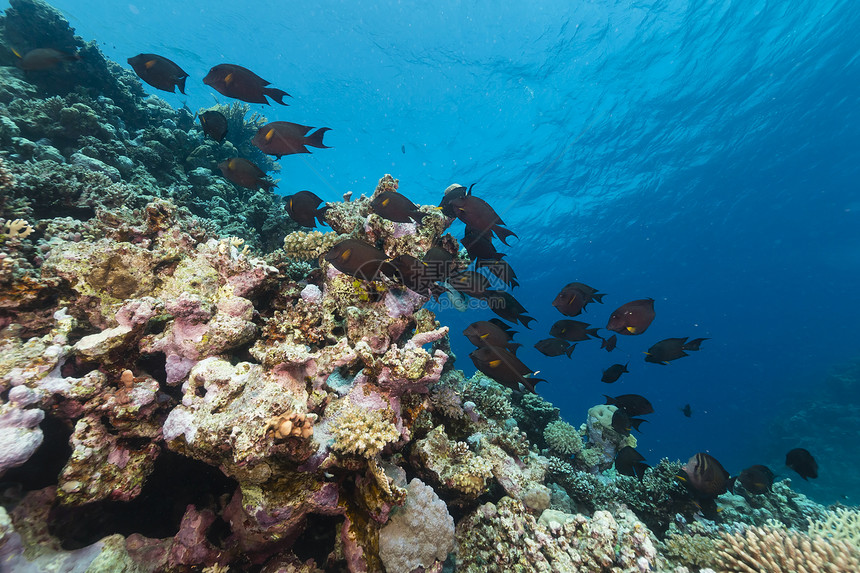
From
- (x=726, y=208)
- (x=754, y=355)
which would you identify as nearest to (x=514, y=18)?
(x=726, y=208)

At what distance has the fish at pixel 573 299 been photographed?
176 inches

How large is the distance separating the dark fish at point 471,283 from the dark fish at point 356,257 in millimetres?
1021

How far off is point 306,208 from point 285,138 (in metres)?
0.92

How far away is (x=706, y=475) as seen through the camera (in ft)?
15.7

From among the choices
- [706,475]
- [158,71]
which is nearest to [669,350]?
[706,475]

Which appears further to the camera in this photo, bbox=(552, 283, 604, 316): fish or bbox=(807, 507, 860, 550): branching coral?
bbox=(552, 283, 604, 316): fish

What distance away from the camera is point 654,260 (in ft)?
135

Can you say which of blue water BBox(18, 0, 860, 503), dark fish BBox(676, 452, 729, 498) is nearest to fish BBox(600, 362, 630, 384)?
dark fish BBox(676, 452, 729, 498)

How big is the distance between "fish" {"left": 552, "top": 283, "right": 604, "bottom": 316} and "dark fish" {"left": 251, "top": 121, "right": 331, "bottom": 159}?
3821mm

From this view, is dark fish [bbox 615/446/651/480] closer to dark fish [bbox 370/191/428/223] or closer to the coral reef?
the coral reef

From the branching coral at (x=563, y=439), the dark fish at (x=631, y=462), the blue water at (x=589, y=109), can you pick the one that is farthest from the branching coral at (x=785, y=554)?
the blue water at (x=589, y=109)

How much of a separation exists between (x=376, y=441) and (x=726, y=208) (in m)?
44.7

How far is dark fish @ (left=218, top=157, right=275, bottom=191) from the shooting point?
435 cm

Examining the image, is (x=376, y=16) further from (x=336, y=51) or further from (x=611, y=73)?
(x=611, y=73)
